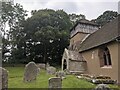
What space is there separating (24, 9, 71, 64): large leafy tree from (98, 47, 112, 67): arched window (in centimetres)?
2261

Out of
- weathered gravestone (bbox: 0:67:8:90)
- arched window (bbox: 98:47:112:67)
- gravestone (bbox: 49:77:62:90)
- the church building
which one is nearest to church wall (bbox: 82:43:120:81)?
the church building

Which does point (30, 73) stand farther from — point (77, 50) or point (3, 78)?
point (77, 50)

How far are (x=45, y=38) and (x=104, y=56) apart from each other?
935 inches

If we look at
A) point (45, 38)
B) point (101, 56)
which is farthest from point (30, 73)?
point (45, 38)

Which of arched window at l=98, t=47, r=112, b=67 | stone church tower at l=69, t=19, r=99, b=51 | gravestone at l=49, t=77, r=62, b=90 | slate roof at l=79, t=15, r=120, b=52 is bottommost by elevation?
gravestone at l=49, t=77, r=62, b=90

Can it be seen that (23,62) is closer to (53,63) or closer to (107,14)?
(53,63)

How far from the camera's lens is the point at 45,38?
4559 centimetres

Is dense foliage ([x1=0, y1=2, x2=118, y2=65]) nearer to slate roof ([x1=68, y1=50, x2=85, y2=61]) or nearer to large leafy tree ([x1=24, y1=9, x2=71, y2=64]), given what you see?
large leafy tree ([x1=24, y1=9, x2=71, y2=64])

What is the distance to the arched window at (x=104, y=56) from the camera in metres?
22.4

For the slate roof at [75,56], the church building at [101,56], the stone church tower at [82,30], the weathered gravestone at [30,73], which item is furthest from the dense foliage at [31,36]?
the weathered gravestone at [30,73]

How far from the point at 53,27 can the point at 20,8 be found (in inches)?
382

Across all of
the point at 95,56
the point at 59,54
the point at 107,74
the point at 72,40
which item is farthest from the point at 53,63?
the point at 107,74

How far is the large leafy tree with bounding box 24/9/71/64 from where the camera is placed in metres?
47.0

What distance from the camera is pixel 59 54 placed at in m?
50.6
